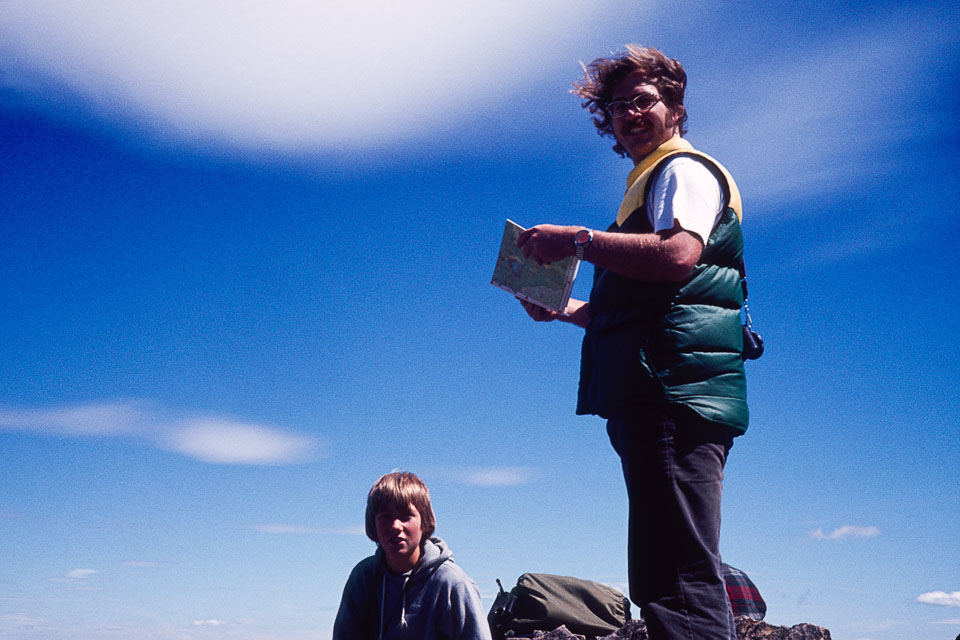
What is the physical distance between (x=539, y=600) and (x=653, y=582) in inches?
172

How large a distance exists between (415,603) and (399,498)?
2.08ft

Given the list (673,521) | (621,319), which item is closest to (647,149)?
(621,319)

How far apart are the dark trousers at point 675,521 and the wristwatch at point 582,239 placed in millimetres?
655

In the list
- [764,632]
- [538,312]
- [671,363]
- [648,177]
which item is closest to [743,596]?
[764,632]

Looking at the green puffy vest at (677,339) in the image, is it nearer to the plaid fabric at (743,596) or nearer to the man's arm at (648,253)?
the man's arm at (648,253)

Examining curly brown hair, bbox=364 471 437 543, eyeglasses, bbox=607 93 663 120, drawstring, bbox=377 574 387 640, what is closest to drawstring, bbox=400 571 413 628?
drawstring, bbox=377 574 387 640

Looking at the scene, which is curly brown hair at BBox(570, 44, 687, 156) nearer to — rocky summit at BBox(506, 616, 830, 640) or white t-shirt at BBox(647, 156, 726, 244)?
white t-shirt at BBox(647, 156, 726, 244)

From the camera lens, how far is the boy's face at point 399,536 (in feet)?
15.7

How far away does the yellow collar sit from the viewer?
10.5 feet

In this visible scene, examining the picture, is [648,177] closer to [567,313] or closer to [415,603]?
[567,313]

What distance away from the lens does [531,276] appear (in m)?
3.37

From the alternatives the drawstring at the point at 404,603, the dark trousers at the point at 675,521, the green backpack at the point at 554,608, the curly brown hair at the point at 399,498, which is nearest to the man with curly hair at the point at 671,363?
the dark trousers at the point at 675,521

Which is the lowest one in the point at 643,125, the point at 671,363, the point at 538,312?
the point at 671,363

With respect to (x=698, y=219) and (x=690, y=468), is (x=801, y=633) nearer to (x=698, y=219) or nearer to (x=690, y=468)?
(x=690, y=468)
